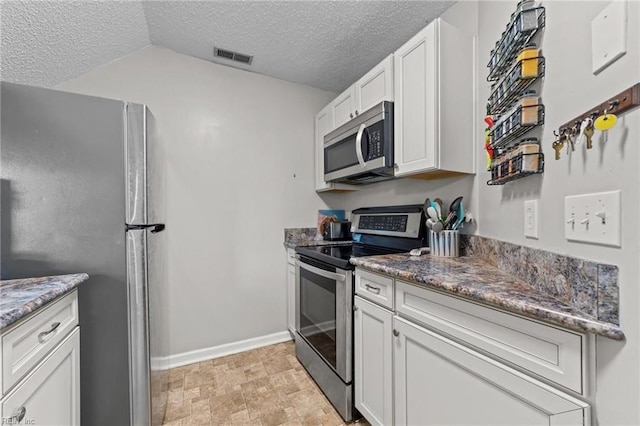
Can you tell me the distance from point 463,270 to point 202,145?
2.05 meters

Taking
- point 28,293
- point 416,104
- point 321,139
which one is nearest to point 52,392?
point 28,293

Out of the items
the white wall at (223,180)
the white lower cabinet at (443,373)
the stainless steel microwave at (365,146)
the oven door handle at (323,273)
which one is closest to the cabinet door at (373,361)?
the white lower cabinet at (443,373)

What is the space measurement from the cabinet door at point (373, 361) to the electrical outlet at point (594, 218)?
73 centimetres

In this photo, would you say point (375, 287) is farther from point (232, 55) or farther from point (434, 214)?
point (232, 55)

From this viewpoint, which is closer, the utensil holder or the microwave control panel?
the utensil holder

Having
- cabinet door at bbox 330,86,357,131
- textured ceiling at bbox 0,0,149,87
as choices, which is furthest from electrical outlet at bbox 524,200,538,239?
textured ceiling at bbox 0,0,149,87

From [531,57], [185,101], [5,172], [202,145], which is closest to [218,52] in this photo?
[185,101]

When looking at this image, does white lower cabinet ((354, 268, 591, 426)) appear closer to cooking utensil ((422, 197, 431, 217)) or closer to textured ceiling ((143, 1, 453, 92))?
cooking utensil ((422, 197, 431, 217))

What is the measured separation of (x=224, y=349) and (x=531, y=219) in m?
2.30

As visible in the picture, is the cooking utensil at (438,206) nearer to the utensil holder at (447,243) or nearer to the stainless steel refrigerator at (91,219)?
the utensil holder at (447,243)

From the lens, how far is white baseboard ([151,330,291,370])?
202 centimetres

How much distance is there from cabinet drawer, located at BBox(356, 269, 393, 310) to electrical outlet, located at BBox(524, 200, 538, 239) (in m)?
0.55

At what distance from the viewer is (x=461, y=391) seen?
2.82 feet

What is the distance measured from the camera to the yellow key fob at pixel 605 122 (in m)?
0.58
